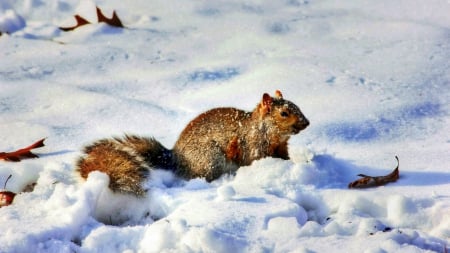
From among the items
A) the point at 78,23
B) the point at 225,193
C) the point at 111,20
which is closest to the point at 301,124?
the point at 225,193

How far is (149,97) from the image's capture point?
459 centimetres

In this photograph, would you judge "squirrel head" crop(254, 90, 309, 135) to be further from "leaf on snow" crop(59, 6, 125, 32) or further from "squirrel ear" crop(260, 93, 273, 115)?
"leaf on snow" crop(59, 6, 125, 32)

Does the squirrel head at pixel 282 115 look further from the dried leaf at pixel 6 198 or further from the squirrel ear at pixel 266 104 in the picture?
the dried leaf at pixel 6 198

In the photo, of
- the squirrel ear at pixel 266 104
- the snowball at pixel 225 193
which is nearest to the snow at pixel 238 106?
the snowball at pixel 225 193

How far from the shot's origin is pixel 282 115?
357 cm

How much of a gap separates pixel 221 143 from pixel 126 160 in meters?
0.54

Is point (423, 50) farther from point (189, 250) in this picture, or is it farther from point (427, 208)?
point (189, 250)

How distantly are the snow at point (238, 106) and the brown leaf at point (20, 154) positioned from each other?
75 mm

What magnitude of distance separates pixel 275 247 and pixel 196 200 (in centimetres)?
52

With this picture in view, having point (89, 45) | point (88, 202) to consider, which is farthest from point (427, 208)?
point (89, 45)

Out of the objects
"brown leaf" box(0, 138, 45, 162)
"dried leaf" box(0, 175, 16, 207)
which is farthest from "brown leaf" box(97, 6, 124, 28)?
"dried leaf" box(0, 175, 16, 207)

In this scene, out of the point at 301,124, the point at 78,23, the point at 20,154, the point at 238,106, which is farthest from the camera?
the point at 78,23

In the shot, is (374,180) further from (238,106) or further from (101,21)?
(101,21)

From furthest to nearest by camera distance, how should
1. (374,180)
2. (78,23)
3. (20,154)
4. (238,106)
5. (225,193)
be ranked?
(78,23), (238,106), (20,154), (374,180), (225,193)
